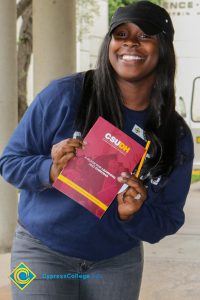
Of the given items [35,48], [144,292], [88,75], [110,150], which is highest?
[88,75]

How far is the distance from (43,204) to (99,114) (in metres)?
0.40

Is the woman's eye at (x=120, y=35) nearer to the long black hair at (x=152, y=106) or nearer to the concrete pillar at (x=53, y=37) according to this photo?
the long black hair at (x=152, y=106)

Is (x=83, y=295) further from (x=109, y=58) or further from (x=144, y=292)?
(x=144, y=292)

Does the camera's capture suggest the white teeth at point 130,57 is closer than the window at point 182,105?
Yes

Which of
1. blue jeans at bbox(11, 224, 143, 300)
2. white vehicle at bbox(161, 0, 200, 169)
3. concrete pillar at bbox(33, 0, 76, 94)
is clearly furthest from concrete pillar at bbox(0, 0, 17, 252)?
white vehicle at bbox(161, 0, 200, 169)

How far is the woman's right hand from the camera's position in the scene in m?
2.44

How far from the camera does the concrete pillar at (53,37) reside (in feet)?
25.9

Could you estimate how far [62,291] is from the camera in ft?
8.15

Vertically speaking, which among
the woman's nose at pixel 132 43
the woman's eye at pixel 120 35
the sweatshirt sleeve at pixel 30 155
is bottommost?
the sweatshirt sleeve at pixel 30 155

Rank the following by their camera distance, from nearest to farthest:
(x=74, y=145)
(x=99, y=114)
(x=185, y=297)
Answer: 1. (x=74, y=145)
2. (x=99, y=114)
3. (x=185, y=297)

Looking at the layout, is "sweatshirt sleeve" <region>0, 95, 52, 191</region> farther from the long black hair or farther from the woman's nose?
the woman's nose

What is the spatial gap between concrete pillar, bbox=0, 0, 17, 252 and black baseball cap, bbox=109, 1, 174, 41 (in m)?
5.28

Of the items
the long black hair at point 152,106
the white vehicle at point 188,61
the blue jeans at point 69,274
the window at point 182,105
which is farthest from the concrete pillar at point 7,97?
the window at point 182,105

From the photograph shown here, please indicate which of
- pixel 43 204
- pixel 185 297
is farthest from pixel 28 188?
pixel 185 297
